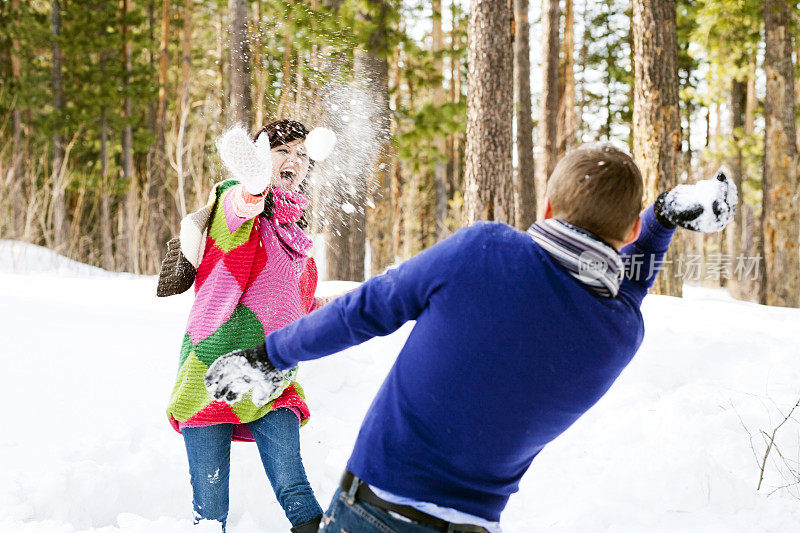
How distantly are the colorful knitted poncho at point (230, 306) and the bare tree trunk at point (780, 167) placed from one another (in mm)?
9600

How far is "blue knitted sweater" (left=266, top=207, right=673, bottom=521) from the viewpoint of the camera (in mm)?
1139

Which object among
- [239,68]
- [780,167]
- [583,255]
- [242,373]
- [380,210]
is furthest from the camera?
[380,210]

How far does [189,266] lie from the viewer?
85.4 inches

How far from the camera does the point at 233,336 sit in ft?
6.84

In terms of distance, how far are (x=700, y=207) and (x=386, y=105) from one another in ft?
23.7

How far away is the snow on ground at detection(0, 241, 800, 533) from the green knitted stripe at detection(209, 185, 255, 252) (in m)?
0.95

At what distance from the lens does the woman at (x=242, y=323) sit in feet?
6.82

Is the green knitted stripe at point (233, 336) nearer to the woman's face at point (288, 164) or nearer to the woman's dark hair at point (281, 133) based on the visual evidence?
the woman's dark hair at point (281, 133)

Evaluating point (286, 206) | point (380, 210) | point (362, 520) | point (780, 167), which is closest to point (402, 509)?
point (362, 520)

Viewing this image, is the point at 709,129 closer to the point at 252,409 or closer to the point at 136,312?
the point at 136,312

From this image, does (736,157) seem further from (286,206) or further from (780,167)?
(286,206)

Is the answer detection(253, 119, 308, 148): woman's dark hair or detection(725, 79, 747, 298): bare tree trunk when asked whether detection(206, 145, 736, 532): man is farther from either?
detection(725, 79, 747, 298): bare tree trunk

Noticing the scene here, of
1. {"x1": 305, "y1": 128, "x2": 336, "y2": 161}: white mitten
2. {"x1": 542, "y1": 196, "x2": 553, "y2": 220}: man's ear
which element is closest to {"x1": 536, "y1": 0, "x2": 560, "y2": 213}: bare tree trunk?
{"x1": 305, "y1": 128, "x2": 336, "y2": 161}: white mitten

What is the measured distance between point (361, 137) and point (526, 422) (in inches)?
132
